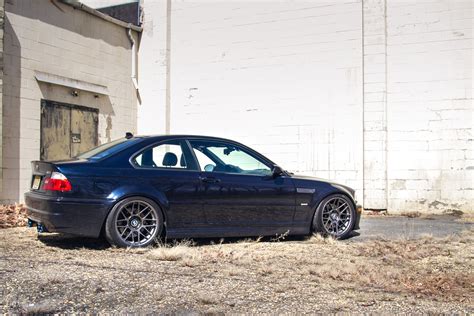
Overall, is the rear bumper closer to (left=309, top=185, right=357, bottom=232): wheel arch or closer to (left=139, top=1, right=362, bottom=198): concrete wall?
(left=309, top=185, right=357, bottom=232): wheel arch

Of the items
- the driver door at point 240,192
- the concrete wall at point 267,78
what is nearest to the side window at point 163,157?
the driver door at point 240,192

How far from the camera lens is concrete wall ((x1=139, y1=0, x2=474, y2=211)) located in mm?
11812

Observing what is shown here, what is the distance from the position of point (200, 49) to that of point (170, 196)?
8.17m

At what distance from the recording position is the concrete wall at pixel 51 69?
35.9 ft

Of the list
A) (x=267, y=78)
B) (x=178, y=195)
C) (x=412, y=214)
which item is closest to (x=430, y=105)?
(x=412, y=214)

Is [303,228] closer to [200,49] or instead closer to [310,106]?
[310,106]

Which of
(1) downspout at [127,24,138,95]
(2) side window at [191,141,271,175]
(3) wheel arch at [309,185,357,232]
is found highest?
(1) downspout at [127,24,138,95]

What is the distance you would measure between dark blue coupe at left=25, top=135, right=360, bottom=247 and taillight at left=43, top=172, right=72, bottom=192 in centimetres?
1

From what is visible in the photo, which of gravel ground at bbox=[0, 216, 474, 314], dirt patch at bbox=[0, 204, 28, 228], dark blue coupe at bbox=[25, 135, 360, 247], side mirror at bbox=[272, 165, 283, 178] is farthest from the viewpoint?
dirt patch at bbox=[0, 204, 28, 228]

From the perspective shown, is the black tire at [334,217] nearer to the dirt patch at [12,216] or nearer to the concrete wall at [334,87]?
the dirt patch at [12,216]

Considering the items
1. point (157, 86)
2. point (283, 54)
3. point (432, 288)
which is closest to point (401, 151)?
point (283, 54)

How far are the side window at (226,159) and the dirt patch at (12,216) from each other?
11.5ft

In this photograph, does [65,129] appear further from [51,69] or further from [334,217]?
[334,217]

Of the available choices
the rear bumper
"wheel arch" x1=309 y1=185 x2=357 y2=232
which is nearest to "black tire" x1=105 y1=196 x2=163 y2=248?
the rear bumper
